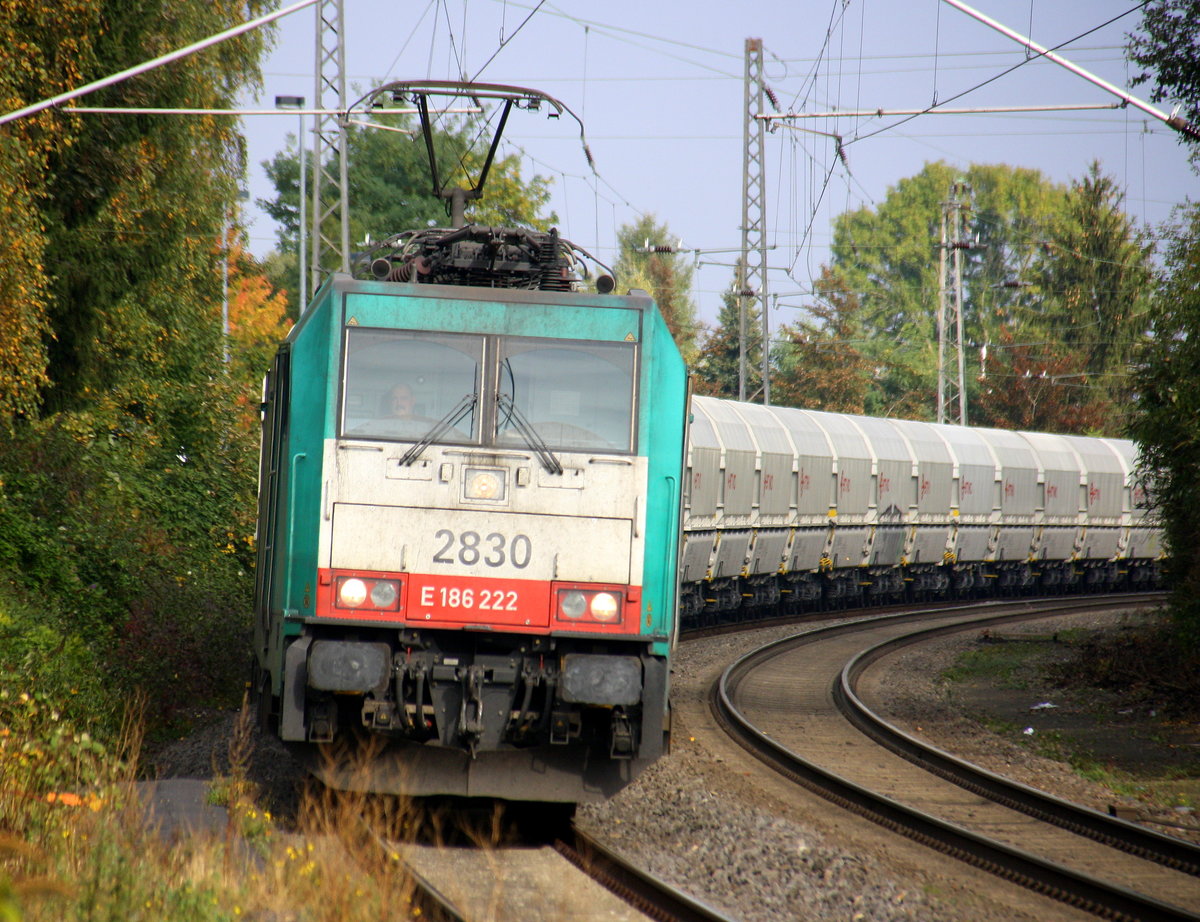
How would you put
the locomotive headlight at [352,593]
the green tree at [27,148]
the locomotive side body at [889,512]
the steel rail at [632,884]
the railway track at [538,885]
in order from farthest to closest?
the locomotive side body at [889,512] → the green tree at [27,148] → the locomotive headlight at [352,593] → the steel rail at [632,884] → the railway track at [538,885]

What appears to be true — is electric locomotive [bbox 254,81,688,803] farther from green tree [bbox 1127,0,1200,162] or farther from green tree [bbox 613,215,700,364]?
green tree [bbox 613,215,700,364]

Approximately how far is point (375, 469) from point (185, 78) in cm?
1001

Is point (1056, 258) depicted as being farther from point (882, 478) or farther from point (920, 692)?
point (920, 692)

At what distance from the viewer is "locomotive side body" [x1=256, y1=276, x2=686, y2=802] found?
7.04 metres

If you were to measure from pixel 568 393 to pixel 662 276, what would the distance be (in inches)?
2915

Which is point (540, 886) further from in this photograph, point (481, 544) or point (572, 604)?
point (481, 544)

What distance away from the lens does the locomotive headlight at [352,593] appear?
7.02m

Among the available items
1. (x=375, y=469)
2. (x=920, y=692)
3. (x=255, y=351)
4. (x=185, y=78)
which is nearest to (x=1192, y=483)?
(x=920, y=692)

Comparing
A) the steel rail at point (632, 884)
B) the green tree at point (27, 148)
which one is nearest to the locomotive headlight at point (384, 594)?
the steel rail at point (632, 884)

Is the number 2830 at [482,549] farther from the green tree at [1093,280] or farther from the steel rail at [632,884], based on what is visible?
the green tree at [1093,280]

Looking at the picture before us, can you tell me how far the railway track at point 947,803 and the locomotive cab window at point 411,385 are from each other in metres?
4.18

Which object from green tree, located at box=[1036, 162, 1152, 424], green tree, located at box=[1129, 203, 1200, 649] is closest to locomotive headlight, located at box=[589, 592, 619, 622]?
green tree, located at box=[1129, 203, 1200, 649]

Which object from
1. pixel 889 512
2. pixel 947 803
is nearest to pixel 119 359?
pixel 947 803

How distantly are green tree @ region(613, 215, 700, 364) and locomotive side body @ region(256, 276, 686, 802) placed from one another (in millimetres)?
68075
